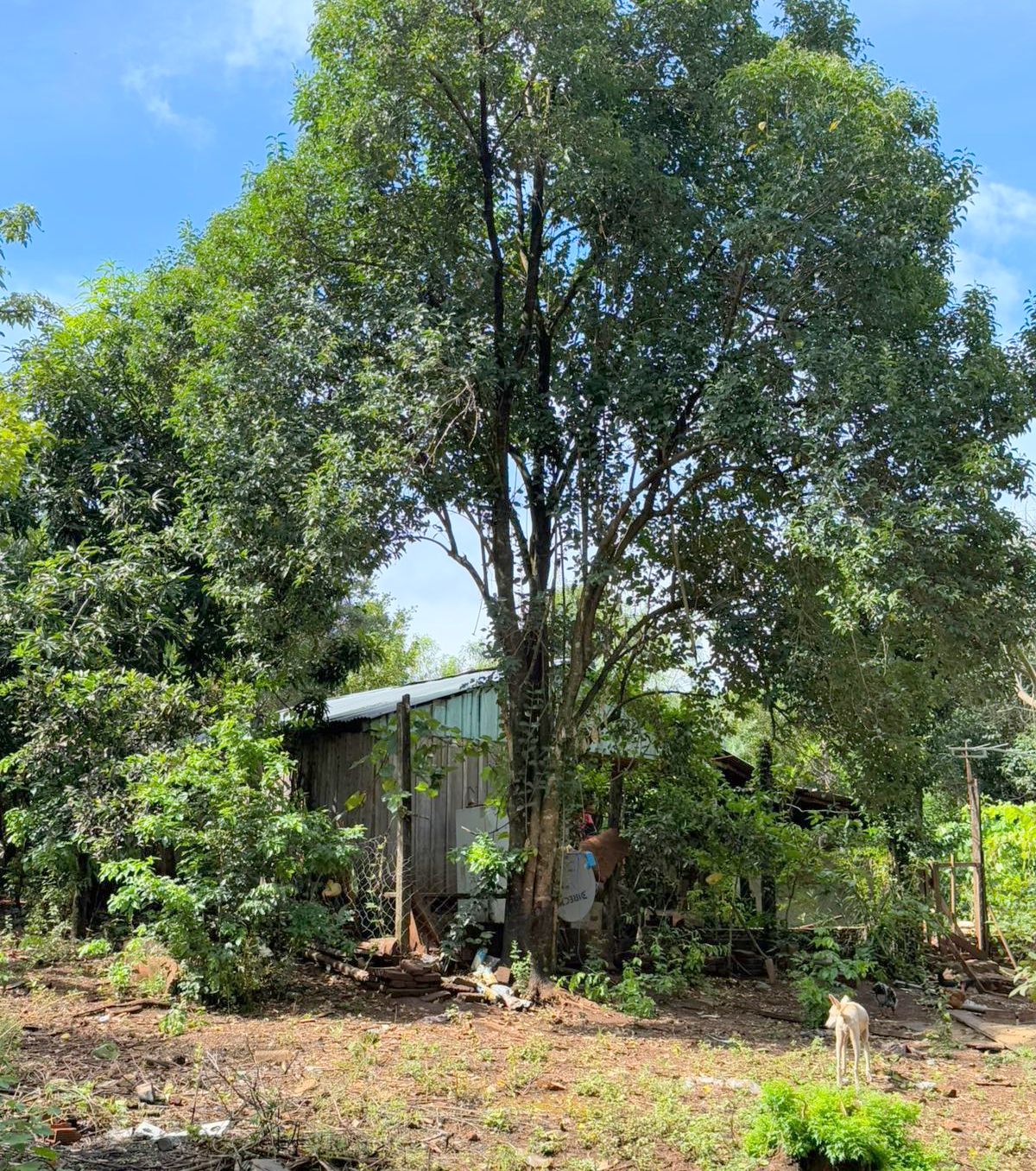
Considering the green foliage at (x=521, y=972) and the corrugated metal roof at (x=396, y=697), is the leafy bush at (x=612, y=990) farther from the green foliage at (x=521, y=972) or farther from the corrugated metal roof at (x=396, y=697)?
the corrugated metal roof at (x=396, y=697)

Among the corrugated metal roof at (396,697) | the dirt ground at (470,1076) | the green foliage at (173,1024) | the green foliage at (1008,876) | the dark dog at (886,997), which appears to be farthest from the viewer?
the green foliage at (1008,876)

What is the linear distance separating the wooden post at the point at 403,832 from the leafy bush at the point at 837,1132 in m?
5.25

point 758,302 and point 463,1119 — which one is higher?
point 758,302

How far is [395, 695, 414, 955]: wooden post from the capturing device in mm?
9953

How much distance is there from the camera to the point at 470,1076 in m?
6.78

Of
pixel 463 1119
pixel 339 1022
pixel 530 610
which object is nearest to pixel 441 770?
pixel 530 610

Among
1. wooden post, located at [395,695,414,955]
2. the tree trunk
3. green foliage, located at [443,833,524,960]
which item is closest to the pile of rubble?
wooden post, located at [395,695,414,955]

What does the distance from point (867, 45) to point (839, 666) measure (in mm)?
6098

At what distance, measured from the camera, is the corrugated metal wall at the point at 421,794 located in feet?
37.7

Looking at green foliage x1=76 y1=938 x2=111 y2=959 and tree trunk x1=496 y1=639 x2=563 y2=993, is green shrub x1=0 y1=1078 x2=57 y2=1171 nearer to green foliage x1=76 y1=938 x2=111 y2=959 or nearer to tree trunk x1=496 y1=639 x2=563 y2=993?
green foliage x1=76 y1=938 x2=111 y2=959

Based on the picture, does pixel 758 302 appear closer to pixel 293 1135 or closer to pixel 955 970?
pixel 293 1135

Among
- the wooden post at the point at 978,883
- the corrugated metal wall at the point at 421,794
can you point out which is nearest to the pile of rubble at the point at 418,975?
the corrugated metal wall at the point at 421,794

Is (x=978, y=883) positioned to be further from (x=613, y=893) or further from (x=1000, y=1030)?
(x=613, y=893)

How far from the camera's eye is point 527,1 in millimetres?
9125
